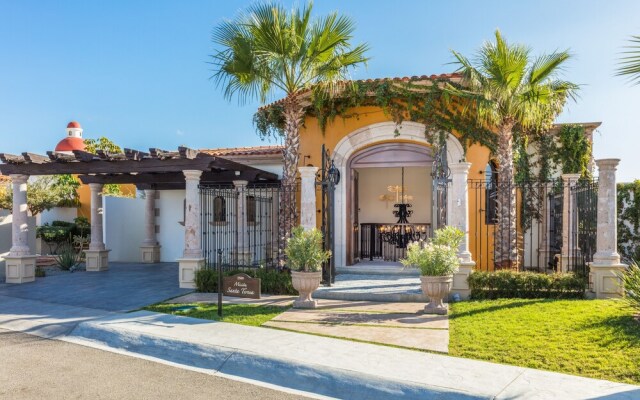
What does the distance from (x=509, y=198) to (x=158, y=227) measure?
488 inches

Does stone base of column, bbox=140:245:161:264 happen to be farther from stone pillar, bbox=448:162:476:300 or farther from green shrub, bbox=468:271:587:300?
green shrub, bbox=468:271:587:300

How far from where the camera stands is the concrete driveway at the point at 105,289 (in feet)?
31.5

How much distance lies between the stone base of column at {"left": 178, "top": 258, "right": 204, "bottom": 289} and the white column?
474cm

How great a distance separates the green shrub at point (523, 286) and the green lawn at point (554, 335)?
1.24ft

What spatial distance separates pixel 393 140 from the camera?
1273 centimetres

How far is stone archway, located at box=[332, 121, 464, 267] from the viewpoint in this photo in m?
12.5

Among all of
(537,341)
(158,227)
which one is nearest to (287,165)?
(537,341)

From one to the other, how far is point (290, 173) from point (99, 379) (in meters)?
6.30

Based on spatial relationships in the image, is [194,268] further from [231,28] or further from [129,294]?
[231,28]

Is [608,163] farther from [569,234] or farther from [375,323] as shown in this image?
[375,323]

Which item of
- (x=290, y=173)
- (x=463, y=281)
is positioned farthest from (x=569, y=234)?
(x=290, y=173)

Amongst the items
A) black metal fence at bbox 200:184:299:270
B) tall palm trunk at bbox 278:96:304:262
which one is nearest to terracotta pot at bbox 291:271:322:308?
tall palm trunk at bbox 278:96:304:262


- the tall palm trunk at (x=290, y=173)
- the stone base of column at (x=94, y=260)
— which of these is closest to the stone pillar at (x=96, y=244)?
the stone base of column at (x=94, y=260)

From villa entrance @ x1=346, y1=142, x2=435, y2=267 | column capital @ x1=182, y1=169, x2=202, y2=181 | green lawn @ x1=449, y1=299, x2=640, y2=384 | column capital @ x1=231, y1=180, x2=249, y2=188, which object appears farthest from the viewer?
column capital @ x1=231, y1=180, x2=249, y2=188
